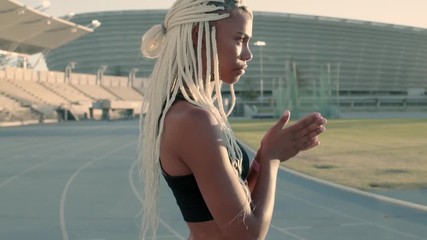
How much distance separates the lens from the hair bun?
2160mm

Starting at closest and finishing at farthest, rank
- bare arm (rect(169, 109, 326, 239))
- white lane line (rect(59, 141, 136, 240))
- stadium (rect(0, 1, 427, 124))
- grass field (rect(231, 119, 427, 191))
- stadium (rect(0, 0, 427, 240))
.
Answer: bare arm (rect(169, 109, 326, 239))
white lane line (rect(59, 141, 136, 240))
stadium (rect(0, 0, 427, 240))
grass field (rect(231, 119, 427, 191))
stadium (rect(0, 1, 427, 124))

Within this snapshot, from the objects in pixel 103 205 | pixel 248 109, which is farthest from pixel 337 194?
pixel 248 109

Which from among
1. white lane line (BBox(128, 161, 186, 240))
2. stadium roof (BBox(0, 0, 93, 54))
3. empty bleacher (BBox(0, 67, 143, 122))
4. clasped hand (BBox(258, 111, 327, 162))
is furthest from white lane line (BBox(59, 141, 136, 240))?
empty bleacher (BBox(0, 67, 143, 122))

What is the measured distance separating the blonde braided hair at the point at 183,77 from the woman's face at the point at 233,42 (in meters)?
0.02

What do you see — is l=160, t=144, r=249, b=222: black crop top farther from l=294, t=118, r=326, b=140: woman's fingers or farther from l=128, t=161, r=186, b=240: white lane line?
l=128, t=161, r=186, b=240: white lane line

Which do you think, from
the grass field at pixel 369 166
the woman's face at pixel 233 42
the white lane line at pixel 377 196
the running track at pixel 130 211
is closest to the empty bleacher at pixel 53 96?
the grass field at pixel 369 166

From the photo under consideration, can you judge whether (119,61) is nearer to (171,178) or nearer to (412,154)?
(412,154)

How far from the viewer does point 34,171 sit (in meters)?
14.1

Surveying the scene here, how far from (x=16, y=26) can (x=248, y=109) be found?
34.7m

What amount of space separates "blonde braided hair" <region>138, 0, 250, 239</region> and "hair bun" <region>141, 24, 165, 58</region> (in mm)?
39

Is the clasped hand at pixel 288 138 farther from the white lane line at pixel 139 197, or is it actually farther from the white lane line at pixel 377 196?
the white lane line at pixel 377 196

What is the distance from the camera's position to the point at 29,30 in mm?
54531

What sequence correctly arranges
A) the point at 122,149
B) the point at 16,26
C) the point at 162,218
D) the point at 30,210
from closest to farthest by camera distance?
1. the point at 162,218
2. the point at 30,210
3. the point at 122,149
4. the point at 16,26

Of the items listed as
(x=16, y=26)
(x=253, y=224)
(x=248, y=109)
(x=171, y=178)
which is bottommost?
(x=248, y=109)
